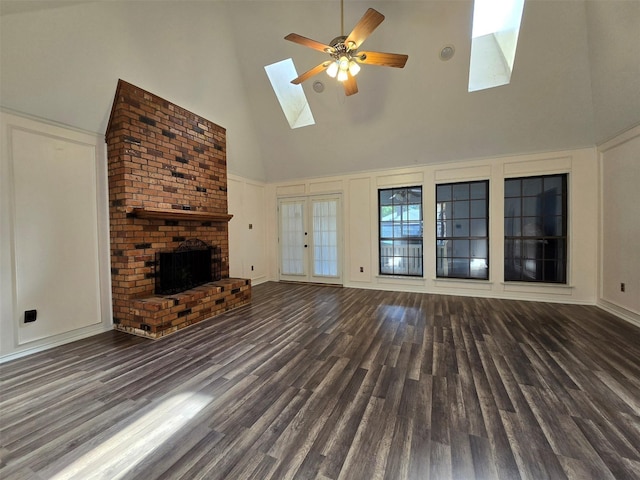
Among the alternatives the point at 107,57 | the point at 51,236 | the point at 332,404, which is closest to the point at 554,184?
the point at 332,404

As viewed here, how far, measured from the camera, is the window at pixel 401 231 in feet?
17.7

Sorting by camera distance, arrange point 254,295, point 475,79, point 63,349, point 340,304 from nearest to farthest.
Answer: point 63,349, point 475,79, point 340,304, point 254,295

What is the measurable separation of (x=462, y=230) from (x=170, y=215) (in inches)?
203

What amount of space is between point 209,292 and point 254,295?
1473 millimetres

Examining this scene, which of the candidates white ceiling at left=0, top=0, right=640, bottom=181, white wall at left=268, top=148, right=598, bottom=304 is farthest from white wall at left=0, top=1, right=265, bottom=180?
white wall at left=268, top=148, right=598, bottom=304

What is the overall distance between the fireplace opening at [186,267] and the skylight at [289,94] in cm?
304

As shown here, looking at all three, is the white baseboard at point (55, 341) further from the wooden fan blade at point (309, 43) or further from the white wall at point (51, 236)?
the wooden fan blade at point (309, 43)

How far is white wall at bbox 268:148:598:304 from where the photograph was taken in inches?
168

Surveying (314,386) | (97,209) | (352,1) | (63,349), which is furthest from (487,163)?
(63,349)

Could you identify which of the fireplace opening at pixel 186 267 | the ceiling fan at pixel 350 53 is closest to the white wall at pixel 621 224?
the ceiling fan at pixel 350 53

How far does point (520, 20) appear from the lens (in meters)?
3.31

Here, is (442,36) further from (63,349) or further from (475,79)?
(63,349)

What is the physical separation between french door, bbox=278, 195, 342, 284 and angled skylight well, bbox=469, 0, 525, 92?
3.32m

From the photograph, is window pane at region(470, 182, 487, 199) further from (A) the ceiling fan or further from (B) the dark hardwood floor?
(A) the ceiling fan
